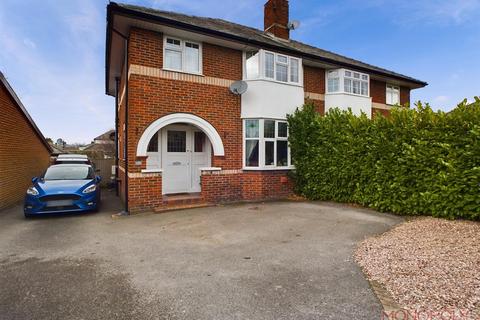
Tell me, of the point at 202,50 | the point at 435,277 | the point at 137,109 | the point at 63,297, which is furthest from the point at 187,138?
the point at 435,277

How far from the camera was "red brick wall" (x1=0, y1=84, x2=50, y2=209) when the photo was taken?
8852 mm

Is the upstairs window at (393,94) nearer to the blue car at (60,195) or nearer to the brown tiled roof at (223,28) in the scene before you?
the brown tiled roof at (223,28)

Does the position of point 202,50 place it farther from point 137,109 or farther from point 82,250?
point 82,250

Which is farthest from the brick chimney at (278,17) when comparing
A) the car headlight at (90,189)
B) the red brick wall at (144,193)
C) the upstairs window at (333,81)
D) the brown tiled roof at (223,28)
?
the car headlight at (90,189)

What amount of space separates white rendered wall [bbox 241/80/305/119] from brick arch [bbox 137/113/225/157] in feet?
4.42

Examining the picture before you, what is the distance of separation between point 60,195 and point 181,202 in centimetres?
320

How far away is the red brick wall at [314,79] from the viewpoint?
37.6 feet

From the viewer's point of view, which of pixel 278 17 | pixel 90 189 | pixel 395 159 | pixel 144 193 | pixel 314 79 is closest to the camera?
pixel 395 159

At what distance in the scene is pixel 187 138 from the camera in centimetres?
986

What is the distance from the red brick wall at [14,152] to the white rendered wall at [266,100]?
25.8 feet

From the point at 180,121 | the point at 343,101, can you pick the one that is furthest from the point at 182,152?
the point at 343,101

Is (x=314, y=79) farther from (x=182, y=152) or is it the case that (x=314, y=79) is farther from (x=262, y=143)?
(x=182, y=152)

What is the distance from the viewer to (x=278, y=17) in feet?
41.9

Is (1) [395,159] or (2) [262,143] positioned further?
(2) [262,143]
